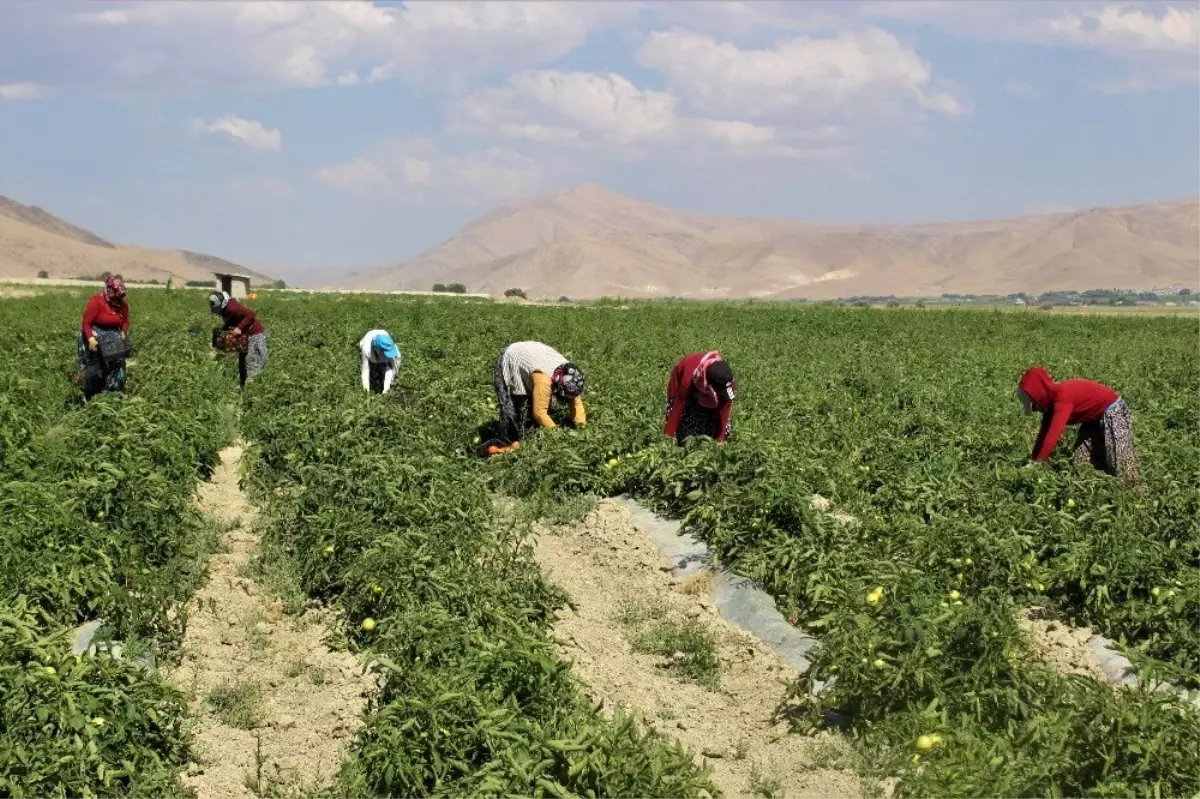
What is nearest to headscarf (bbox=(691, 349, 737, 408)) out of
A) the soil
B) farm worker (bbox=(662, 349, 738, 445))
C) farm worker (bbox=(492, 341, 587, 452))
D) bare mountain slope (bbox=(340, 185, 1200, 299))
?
farm worker (bbox=(662, 349, 738, 445))

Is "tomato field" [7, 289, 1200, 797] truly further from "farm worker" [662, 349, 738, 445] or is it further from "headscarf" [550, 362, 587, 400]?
"headscarf" [550, 362, 587, 400]

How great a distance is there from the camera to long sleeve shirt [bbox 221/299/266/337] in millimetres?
12117

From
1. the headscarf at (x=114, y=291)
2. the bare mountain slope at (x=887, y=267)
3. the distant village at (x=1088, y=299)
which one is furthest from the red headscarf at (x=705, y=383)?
the bare mountain slope at (x=887, y=267)

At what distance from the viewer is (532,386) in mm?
9500

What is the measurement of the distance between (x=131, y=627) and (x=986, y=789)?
383 centimetres

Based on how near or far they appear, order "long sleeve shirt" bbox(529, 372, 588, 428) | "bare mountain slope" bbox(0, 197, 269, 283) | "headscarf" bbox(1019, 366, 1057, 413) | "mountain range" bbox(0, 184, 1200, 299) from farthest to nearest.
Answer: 1. "mountain range" bbox(0, 184, 1200, 299)
2. "bare mountain slope" bbox(0, 197, 269, 283)
3. "long sleeve shirt" bbox(529, 372, 588, 428)
4. "headscarf" bbox(1019, 366, 1057, 413)

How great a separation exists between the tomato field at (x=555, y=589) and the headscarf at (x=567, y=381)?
459mm

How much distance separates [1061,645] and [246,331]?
9.69 meters

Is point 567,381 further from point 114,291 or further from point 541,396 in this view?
point 114,291

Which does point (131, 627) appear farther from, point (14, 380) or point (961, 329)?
point (961, 329)

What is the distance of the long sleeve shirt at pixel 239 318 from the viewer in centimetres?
1212

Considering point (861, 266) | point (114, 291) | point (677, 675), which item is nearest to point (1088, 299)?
point (861, 266)

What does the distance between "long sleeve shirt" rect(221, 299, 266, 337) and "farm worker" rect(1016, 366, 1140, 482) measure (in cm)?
834

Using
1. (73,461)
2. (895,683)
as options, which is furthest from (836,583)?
(73,461)
